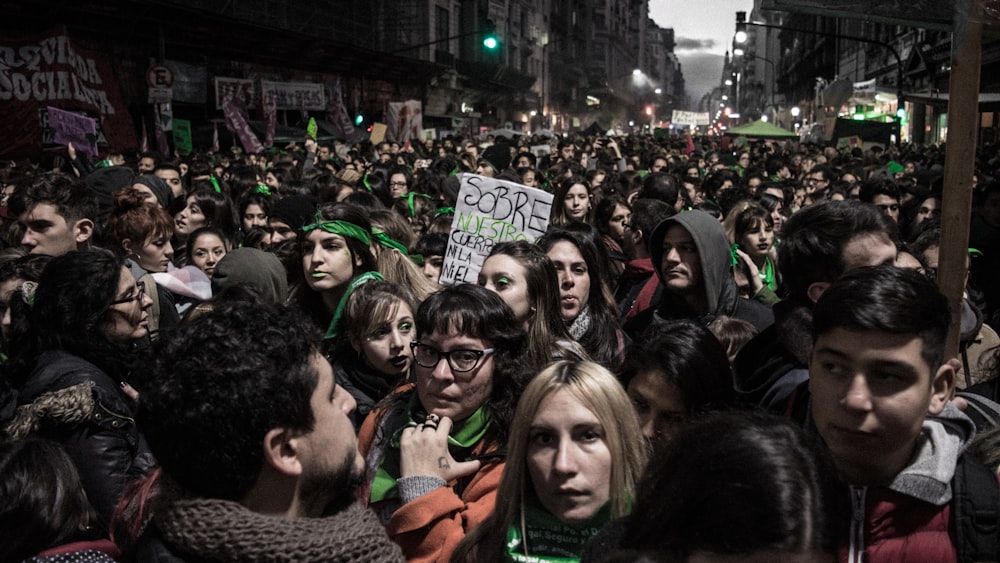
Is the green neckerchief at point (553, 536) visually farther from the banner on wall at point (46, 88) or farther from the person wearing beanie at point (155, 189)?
the banner on wall at point (46, 88)

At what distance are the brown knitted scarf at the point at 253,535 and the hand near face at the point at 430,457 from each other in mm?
817

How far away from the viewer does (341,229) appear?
5074 mm

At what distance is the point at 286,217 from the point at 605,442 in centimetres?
505

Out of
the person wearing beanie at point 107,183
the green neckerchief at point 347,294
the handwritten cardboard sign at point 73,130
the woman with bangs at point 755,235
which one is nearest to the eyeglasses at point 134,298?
the green neckerchief at point 347,294

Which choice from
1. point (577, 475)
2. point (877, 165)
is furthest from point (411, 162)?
point (577, 475)

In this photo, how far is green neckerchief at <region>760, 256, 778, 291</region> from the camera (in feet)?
21.0

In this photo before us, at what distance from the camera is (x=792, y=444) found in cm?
173

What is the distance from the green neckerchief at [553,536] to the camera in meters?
2.45

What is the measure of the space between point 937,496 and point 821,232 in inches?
56.5

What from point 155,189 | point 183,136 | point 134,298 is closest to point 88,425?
point 134,298

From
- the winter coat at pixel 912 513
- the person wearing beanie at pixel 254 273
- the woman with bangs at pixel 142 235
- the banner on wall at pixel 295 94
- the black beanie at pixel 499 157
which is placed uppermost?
the banner on wall at pixel 295 94

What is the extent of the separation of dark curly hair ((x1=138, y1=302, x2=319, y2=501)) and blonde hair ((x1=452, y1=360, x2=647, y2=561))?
28.7 inches

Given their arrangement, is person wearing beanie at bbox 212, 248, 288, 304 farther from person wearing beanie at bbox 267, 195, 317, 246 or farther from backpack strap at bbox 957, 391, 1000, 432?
backpack strap at bbox 957, 391, 1000, 432

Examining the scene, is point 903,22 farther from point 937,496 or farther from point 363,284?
point 363,284
